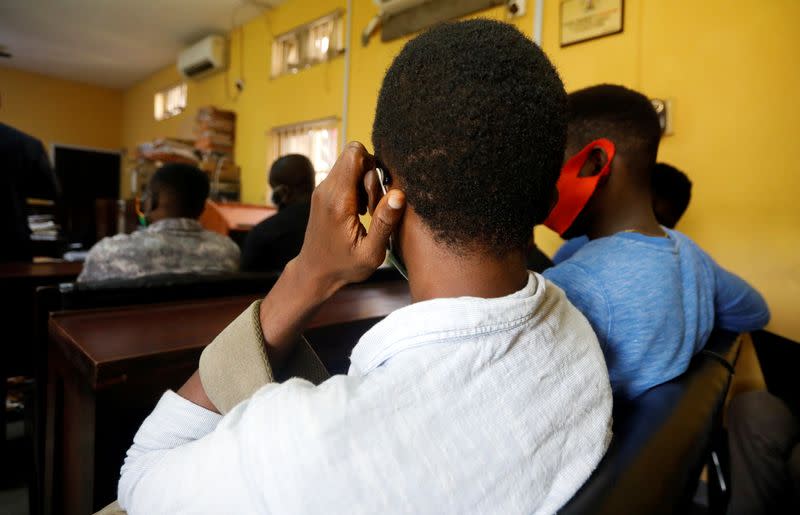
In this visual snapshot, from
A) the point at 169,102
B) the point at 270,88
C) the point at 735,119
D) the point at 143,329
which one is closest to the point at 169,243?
the point at 143,329

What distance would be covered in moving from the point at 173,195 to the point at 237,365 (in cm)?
156

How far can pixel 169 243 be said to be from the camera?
1718 millimetres

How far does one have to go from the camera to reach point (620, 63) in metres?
2.12

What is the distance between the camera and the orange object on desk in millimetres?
3365

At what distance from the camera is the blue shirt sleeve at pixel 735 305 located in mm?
1188

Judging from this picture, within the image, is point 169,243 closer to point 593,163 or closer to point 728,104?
point 593,163

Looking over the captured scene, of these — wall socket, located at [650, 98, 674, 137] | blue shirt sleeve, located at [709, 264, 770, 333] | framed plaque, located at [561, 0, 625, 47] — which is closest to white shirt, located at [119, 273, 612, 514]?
blue shirt sleeve, located at [709, 264, 770, 333]

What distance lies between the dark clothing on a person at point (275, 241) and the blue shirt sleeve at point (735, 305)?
1.56 m

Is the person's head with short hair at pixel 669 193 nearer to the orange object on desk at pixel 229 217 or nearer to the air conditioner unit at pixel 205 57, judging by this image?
the orange object on desk at pixel 229 217

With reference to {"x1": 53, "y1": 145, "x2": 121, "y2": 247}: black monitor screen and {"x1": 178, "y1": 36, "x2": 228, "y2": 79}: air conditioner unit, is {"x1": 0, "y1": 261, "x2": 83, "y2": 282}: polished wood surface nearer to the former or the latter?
{"x1": 178, "y1": 36, "x2": 228, "y2": 79}: air conditioner unit

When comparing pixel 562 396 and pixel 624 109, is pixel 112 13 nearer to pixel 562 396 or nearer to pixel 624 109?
pixel 624 109

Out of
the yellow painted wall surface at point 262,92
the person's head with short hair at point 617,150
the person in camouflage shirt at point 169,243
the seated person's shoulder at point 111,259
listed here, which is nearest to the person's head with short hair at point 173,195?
the person in camouflage shirt at point 169,243

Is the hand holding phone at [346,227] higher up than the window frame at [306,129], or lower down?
lower down

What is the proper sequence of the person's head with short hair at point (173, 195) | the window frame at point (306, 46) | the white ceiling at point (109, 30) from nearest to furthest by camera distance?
the person's head with short hair at point (173, 195), the window frame at point (306, 46), the white ceiling at point (109, 30)
